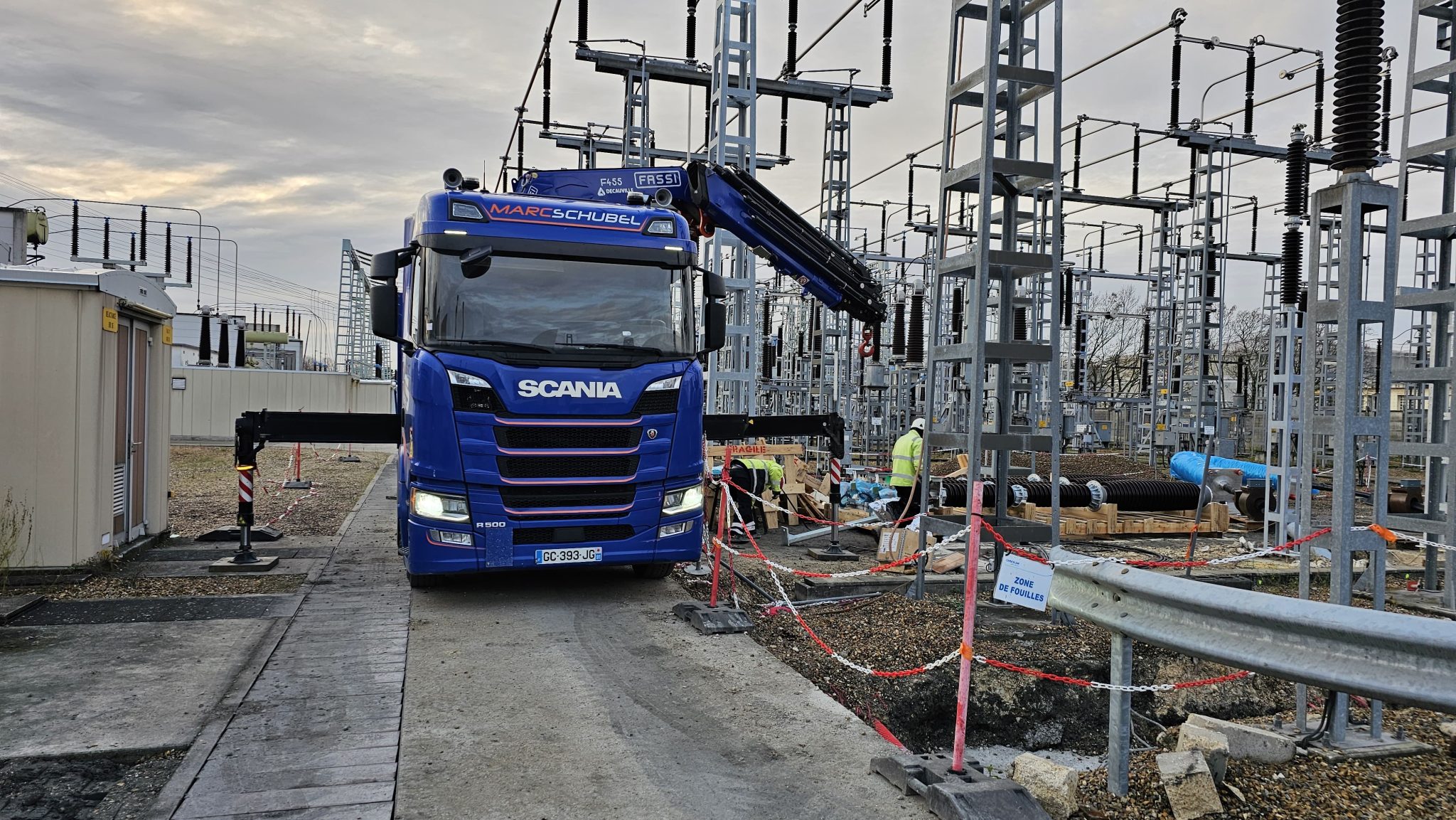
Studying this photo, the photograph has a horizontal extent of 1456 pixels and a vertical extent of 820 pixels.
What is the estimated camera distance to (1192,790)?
4.20m

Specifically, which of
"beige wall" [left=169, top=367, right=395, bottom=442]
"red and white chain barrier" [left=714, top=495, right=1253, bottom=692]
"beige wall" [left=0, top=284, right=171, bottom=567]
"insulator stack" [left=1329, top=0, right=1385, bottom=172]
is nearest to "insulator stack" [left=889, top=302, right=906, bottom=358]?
"red and white chain barrier" [left=714, top=495, right=1253, bottom=692]

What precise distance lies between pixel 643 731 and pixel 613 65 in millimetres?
13662

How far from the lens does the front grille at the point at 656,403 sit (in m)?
8.52

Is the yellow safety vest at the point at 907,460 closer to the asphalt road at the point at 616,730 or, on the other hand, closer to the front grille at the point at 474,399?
the asphalt road at the point at 616,730

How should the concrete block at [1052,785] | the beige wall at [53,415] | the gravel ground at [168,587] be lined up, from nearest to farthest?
1. the concrete block at [1052,785]
2. the gravel ground at [168,587]
3. the beige wall at [53,415]

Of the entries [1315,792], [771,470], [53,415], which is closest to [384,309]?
[53,415]

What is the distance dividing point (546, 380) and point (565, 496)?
1.02 m

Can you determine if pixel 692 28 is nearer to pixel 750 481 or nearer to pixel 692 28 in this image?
pixel 692 28

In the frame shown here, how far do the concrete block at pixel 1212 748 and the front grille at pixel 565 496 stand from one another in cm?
507

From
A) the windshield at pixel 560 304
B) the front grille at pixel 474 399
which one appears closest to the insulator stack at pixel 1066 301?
the windshield at pixel 560 304

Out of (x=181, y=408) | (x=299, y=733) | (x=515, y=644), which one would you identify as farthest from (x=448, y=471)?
(x=181, y=408)

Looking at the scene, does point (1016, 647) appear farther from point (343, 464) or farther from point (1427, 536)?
point (343, 464)

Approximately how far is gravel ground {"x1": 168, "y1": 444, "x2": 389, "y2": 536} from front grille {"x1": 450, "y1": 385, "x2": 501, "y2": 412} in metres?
6.62

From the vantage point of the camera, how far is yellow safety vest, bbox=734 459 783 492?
14930 mm
